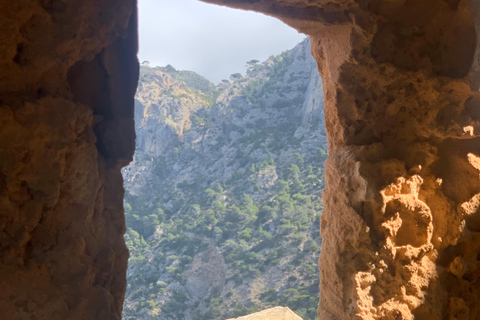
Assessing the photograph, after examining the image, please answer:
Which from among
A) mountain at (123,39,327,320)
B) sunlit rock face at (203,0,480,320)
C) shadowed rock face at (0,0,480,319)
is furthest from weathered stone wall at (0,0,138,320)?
mountain at (123,39,327,320)

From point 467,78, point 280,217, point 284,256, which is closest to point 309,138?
point 280,217

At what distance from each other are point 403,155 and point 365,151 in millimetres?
298

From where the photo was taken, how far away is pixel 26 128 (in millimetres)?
1821

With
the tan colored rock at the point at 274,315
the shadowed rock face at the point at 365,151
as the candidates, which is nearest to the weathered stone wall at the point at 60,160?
the shadowed rock face at the point at 365,151

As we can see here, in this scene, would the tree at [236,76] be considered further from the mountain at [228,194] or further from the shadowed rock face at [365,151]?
the shadowed rock face at [365,151]

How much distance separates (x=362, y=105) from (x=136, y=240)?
2425 centimetres

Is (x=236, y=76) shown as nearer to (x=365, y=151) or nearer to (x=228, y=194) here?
(x=228, y=194)

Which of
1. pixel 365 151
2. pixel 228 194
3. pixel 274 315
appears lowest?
pixel 228 194

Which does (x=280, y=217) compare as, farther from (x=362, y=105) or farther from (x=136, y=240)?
(x=362, y=105)

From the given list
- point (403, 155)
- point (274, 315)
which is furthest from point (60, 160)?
point (274, 315)

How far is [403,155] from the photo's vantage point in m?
2.73

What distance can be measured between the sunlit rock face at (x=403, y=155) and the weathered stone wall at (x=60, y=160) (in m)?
0.96

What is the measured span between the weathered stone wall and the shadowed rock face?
0.01m

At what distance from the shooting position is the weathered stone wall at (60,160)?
69.7 inches
